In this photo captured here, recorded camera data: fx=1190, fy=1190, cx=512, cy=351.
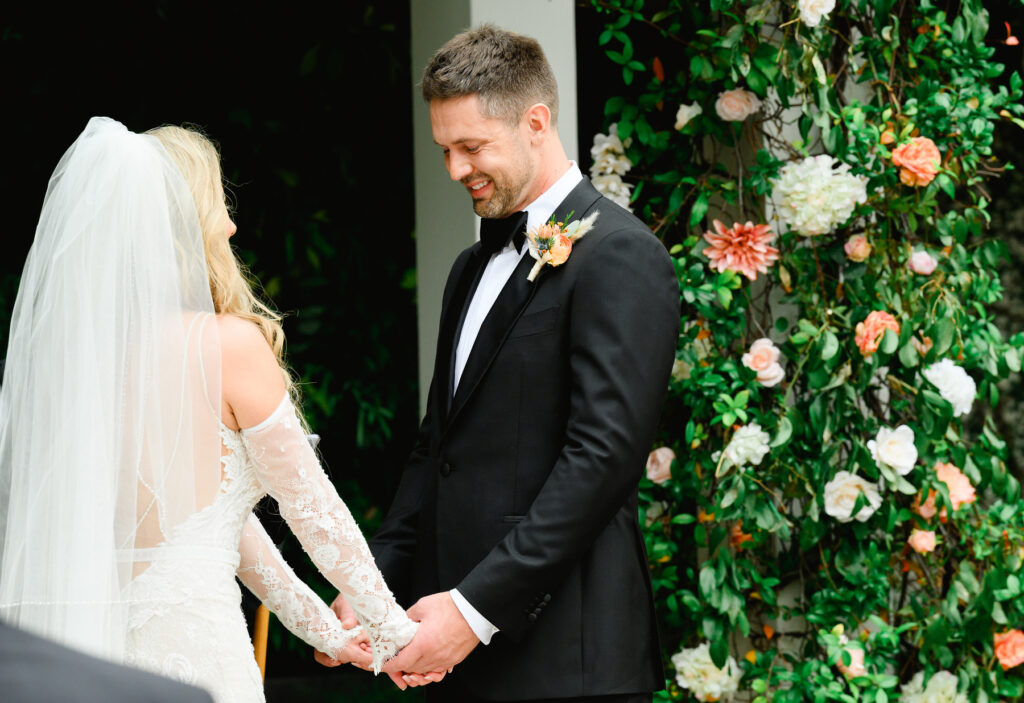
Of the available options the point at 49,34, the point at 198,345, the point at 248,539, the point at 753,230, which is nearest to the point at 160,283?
the point at 198,345

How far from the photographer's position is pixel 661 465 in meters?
3.29

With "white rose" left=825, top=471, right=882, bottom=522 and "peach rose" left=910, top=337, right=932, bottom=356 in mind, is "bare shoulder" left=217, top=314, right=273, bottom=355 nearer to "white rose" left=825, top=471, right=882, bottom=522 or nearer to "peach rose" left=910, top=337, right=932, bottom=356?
"white rose" left=825, top=471, right=882, bottom=522

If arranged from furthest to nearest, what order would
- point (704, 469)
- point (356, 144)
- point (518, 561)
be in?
1. point (356, 144)
2. point (704, 469)
3. point (518, 561)

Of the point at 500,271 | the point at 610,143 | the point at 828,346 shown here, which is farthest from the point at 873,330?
the point at 500,271

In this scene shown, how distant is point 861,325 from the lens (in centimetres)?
302

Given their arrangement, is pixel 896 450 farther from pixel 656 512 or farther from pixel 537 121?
pixel 537 121

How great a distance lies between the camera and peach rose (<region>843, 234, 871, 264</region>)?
10.1ft

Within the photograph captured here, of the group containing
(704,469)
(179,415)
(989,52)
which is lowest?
(704,469)

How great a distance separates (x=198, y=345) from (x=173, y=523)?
0.94 ft

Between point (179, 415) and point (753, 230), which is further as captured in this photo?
point (753, 230)

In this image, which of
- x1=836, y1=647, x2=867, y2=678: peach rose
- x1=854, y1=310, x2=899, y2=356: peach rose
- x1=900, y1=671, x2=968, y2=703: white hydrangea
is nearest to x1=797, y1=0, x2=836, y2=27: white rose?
x1=854, y1=310, x2=899, y2=356: peach rose

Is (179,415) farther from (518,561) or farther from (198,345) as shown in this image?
(518,561)

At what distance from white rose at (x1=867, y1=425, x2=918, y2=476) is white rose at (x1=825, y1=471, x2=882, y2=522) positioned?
74 mm

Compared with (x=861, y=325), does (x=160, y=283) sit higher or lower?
higher
